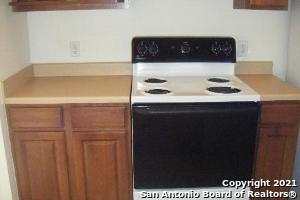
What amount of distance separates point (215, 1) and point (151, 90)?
2.77ft

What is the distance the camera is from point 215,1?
6.81 feet

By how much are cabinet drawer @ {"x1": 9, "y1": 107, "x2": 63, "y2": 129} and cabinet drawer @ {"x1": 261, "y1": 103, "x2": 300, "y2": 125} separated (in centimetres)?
118

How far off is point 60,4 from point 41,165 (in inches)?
37.8

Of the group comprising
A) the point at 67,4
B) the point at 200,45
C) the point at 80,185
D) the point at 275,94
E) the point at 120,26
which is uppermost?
the point at 67,4

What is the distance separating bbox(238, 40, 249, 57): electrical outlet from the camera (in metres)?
2.16

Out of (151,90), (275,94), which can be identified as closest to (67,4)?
(151,90)

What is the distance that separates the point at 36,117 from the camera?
66.6 inches

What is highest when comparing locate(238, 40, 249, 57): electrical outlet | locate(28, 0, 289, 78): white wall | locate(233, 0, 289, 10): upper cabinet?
locate(233, 0, 289, 10): upper cabinet

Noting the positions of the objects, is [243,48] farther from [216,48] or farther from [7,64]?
[7,64]

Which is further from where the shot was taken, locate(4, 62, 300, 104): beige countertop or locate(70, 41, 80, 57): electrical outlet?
locate(70, 41, 80, 57): electrical outlet

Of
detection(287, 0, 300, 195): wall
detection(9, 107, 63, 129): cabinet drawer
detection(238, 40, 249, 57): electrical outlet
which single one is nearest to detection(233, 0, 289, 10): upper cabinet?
detection(287, 0, 300, 195): wall

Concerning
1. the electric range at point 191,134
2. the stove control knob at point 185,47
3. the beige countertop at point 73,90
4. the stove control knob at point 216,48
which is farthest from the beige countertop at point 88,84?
the stove control knob at point 185,47

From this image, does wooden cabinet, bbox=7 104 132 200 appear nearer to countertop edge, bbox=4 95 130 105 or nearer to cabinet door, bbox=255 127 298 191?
countertop edge, bbox=4 95 130 105

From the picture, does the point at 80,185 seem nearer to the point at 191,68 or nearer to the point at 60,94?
the point at 60,94
